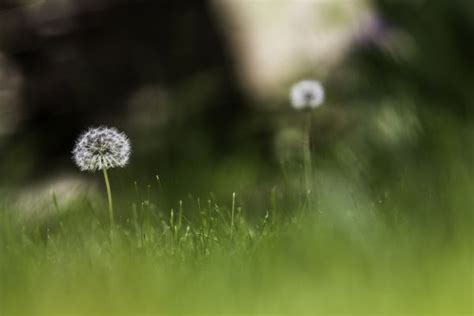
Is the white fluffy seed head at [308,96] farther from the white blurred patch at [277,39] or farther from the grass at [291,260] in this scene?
the white blurred patch at [277,39]

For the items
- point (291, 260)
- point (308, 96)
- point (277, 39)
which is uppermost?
point (277, 39)

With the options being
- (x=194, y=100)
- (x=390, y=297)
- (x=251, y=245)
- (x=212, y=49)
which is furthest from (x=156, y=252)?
(x=212, y=49)

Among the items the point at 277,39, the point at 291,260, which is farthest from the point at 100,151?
the point at 277,39

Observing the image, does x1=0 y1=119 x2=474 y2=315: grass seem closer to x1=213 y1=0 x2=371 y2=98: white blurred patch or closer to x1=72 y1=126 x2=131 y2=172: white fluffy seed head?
x1=72 y1=126 x2=131 y2=172: white fluffy seed head

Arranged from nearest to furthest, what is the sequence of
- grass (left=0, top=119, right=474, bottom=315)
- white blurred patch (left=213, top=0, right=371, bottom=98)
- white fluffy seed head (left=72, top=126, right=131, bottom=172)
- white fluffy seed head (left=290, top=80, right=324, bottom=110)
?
grass (left=0, top=119, right=474, bottom=315)
white fluffy seed head (left=72, top=126, right=131, bottom=172)
white fluffy seed head (left=290, top=80, right=324, bottom=110)
white blurred patch (left=213, top=0, right=371, bottom=98)

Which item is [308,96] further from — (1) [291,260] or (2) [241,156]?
(1) [291,260]

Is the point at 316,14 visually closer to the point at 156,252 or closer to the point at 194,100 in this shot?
the point at 194,100

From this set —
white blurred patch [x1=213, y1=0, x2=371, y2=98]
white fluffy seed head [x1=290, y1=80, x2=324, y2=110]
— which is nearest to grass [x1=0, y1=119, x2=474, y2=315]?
white fluffy seed head [x1=290, y1=80, x2=324, y2=110]

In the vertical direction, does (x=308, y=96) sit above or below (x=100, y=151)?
above
